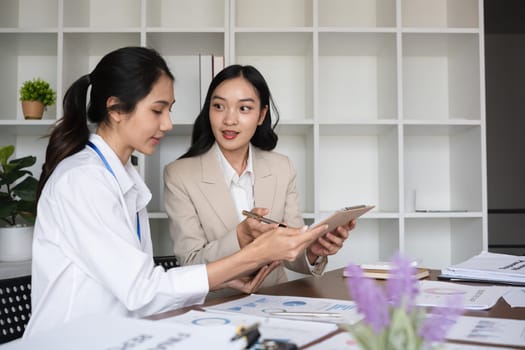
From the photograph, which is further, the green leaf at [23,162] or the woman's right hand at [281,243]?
the green leaf at [23,162]

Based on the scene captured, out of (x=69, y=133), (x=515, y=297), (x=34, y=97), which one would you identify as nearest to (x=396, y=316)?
(x=515, y=297)

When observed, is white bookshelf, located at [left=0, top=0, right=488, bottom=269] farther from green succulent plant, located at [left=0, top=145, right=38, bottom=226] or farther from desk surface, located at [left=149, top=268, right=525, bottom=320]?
desk surface, located at [left=149, top=268, right=525, bottom=320]

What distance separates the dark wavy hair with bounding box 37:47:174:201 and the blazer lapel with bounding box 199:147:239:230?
57 cm

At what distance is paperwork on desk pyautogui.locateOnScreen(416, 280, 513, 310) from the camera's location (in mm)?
1104

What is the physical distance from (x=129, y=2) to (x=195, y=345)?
9.31 ft

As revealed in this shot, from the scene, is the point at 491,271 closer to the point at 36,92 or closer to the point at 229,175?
the point at 229,175

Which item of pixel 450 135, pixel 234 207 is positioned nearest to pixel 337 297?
pixel 234 207

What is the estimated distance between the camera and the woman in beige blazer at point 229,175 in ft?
6.07

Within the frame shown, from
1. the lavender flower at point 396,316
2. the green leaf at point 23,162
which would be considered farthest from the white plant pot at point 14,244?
the lavender flower at point 396,316

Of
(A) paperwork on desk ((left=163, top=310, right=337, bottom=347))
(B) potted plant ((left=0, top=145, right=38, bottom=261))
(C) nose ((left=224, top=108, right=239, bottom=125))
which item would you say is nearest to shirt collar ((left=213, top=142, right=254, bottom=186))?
(C) nose ((left=224, top=108, right=239, bottom=125))

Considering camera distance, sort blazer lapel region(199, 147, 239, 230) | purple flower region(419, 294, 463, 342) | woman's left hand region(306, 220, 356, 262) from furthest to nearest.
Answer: blazer lapel region(199, 147, 239, 230)
woman's left hand region(306, 220, 356, 262)
purple flower region(419, 294, 463, 342)

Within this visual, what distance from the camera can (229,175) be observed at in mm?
2059

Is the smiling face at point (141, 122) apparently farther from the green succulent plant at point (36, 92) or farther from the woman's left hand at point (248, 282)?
the green succulent plant at point (36, 92)

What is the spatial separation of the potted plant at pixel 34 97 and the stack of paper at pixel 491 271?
2.12 metres
